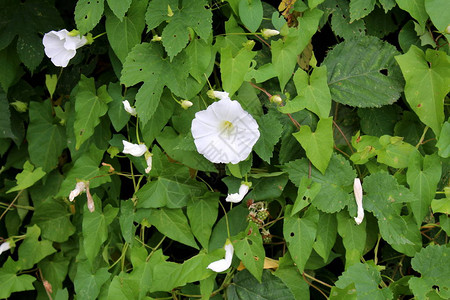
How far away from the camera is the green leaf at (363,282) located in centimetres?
142

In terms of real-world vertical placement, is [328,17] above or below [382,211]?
above

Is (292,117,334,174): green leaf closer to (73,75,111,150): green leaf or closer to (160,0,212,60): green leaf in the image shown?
(160,0,212,60): green leaf

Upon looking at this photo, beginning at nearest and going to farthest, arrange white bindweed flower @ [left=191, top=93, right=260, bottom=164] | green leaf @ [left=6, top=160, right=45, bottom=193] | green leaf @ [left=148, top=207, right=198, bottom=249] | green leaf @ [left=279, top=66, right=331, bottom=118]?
white bindweed flower @ [left=191, top=93, right=260, bottom=164]
green leaf @ [left=279, top=66, right=331, bottom=118]
green leaf @ [left=148, top=207, right=198, bottom=249]
green leaf @ [left=6, top=160, right=45, bottom=193]

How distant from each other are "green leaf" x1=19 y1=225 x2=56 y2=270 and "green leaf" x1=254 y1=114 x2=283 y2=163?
0.91 meters

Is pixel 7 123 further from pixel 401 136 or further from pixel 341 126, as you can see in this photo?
pixel 401 136

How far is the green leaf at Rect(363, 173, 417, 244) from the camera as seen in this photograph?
4.53 ft

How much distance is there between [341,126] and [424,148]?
0.25 m

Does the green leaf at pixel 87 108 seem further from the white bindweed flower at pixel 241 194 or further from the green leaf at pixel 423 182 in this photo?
the green leaf at pixel 423 182

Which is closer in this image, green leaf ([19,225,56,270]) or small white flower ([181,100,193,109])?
small white flower ([181,100,193,109])

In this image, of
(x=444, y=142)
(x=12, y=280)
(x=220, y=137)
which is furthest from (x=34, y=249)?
(x=444, y=142)

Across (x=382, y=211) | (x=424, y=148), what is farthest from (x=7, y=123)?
(x=424, y=148)

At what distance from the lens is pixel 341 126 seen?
160cm

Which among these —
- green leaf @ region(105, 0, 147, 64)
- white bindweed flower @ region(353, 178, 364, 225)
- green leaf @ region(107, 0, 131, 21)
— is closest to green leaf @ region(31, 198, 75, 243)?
green leaf @ region(105, 0, 147, 64)

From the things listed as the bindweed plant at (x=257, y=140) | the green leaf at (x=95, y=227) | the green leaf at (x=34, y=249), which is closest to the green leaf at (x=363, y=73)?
the bindweed plant at (x=257, y=140)
